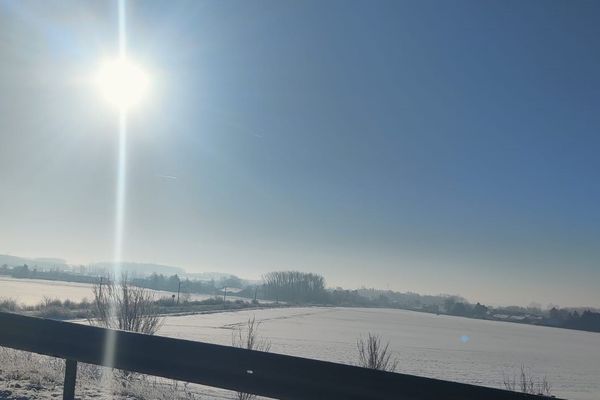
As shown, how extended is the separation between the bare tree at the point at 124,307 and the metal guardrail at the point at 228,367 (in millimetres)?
7725

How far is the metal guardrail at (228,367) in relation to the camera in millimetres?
5266

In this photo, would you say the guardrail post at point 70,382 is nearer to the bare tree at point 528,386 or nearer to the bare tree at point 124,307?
the bare tree at point 528,386

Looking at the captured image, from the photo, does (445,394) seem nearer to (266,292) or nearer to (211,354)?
(211,354)

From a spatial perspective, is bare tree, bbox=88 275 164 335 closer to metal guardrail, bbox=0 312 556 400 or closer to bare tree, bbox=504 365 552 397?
metal guardrail, bbox=0 312 556 400

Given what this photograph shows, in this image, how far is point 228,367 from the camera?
20.1 feet

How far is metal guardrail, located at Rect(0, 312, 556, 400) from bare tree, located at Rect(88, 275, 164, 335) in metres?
7.72

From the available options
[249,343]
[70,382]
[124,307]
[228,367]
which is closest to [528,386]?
[249,343]

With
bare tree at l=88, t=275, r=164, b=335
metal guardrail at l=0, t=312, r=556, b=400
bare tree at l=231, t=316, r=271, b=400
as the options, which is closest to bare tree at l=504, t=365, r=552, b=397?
metal guardrail at l=0, t=312, r=556, b=400

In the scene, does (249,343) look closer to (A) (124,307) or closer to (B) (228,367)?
(A) (124,307)

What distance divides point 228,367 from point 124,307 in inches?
403

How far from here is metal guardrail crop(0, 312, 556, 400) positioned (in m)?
5.27

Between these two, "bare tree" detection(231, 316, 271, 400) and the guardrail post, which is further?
"bare tree" detection(231, 316, 271, 400)

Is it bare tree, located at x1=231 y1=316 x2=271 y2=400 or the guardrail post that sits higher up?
the guardrail post

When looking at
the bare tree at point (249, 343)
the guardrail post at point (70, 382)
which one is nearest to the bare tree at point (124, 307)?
the bare tree at point (249, 343)
